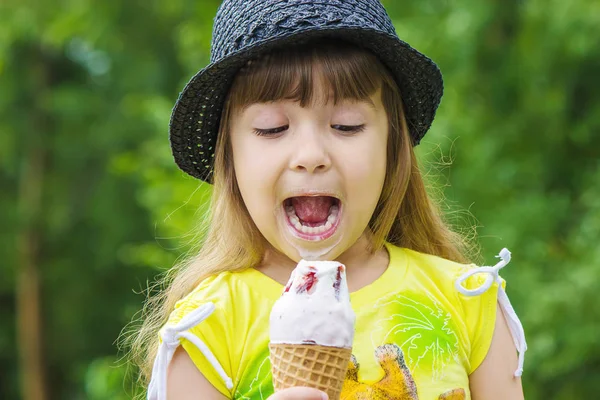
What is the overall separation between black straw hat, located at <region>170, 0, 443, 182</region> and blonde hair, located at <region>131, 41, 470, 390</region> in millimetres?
40

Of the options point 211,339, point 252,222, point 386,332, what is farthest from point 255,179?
point 386,332

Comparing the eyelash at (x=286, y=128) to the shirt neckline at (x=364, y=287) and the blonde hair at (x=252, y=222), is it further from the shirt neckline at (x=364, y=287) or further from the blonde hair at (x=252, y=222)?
the shirt neckline at (x=364, y=287)

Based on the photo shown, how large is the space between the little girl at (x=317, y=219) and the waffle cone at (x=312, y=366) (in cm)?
25

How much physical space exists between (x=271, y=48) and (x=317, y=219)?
475 mm

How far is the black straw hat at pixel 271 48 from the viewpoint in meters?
2.54

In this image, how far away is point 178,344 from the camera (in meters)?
2.49

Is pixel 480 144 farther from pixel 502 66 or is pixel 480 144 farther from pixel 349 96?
pixel 349 96

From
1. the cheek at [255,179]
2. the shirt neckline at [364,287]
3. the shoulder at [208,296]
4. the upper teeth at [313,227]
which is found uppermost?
the cheek at [255,179]

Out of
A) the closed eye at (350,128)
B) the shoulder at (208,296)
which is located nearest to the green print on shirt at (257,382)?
the shoulder at (208,296)

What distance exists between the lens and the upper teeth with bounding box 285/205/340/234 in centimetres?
255

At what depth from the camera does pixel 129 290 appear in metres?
12.0

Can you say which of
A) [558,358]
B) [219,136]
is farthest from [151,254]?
[219,136]

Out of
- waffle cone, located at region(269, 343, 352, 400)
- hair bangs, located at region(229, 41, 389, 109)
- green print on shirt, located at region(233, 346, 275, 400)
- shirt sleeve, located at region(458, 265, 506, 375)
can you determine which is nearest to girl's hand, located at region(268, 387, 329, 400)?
waffle cone, located at region(269, 343, 352, 400)

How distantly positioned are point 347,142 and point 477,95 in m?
4.39
